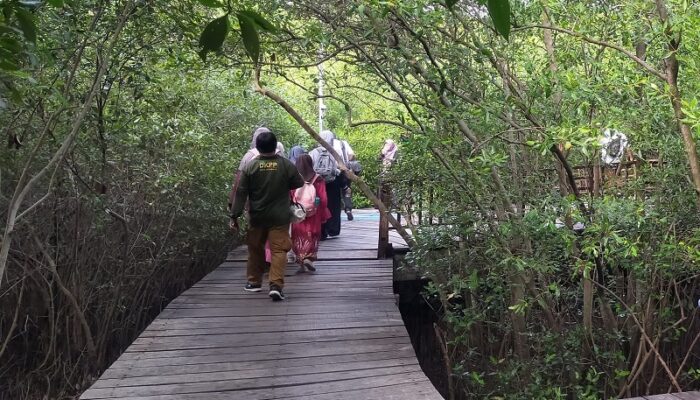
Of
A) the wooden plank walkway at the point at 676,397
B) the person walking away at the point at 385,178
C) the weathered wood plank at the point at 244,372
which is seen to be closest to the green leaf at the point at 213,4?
the weathered wood plank at the point at 244,372

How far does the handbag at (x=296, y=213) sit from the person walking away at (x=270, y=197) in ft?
0.46

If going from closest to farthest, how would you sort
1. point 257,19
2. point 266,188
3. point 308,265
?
point 257,19
point 266,188
point 308,265

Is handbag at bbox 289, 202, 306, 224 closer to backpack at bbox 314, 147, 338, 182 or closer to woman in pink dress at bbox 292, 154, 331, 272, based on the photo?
woman in pink dress at bbox 292, 154, 331, 272

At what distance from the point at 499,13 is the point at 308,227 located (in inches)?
247

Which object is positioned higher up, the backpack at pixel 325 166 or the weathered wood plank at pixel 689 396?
the backpack at pixel 325 166

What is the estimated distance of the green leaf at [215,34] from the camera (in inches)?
65.7

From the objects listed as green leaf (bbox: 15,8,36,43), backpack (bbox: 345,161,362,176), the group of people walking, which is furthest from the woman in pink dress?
green leaf (bbox: 15,8,36,43)

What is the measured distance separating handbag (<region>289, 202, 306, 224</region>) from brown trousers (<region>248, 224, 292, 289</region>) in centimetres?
15

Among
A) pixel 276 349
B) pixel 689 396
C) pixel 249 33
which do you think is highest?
pixel 249 33

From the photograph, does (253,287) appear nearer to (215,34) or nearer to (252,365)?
(252,365)

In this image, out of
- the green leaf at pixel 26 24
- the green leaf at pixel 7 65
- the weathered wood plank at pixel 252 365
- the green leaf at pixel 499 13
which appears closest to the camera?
the green leaf at pixel 499 13

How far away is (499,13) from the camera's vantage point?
134 cm

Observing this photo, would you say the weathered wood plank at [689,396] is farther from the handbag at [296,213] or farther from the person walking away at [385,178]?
the handbag at [296,213]

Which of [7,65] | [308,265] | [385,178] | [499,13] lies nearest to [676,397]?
[385,178]
